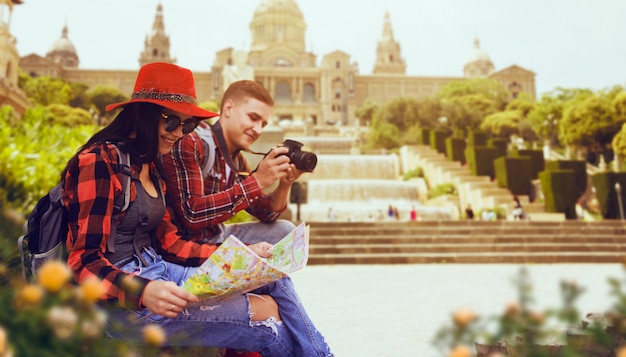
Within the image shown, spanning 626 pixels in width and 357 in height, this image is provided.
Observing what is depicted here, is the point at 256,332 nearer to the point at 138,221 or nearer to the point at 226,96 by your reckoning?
the point at 138,221

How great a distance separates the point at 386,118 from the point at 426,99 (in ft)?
12.6

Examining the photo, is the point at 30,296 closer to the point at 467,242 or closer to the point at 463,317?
the point at 463,317

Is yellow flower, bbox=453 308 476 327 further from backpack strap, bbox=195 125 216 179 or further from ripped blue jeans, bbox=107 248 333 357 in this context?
backpack strap, bbox=195 125 216 179

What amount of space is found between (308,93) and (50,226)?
222 ft

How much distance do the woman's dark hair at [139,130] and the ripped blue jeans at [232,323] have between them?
1.42ft

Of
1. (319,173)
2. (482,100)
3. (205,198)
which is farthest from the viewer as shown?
(482,100)

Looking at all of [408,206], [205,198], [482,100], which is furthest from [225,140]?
[482,100]

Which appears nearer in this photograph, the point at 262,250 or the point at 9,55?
the point at 262,250

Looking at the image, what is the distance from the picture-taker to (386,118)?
129ft

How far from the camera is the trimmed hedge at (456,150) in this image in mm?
22141

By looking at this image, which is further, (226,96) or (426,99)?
(426,99)

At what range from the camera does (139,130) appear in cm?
192

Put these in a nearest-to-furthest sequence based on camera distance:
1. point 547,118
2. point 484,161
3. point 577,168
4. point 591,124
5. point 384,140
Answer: point 577,168, point 484,161, point 591,124, point 384,140, point 547,118

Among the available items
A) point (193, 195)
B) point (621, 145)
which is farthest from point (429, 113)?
point (193, 195)
